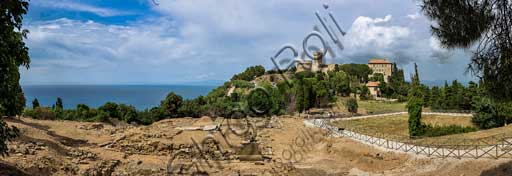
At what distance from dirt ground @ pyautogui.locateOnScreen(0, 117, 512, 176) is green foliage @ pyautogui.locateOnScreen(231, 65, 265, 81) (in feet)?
201

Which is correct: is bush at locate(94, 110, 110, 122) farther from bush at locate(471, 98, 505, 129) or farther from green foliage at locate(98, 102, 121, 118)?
bush at locate(471, 98, 505, 129)

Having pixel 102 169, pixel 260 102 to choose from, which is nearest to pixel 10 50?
pixel 102 169

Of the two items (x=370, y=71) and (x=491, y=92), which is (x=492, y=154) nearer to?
(x=491, y=92)

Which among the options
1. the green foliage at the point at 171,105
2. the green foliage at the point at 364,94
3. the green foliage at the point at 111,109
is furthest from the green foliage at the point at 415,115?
the green foliage at the point at 364,94

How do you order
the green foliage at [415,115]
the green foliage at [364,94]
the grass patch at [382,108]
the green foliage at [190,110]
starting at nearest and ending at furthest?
the green foliage at [415,115], the green foliage at [190,110], the grass patch at [382,108], the green foliage at [364,94]

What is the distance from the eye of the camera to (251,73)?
95062 mm

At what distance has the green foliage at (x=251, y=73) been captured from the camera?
3679 inches

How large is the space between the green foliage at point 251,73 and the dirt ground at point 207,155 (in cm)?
6123

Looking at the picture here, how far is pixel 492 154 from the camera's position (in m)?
16.6

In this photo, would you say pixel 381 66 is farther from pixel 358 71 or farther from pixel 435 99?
pixel 435 99

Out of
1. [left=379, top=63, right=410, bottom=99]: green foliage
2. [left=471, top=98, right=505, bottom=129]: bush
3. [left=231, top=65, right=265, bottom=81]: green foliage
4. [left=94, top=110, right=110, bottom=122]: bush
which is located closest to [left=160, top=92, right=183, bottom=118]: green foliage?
[left=94, top=110, right=110, bottom=122]: bush

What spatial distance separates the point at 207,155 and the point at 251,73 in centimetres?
7127

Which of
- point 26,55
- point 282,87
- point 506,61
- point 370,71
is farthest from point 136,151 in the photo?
point 370,71

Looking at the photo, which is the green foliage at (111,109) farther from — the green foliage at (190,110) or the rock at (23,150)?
the rock at (23,150)
